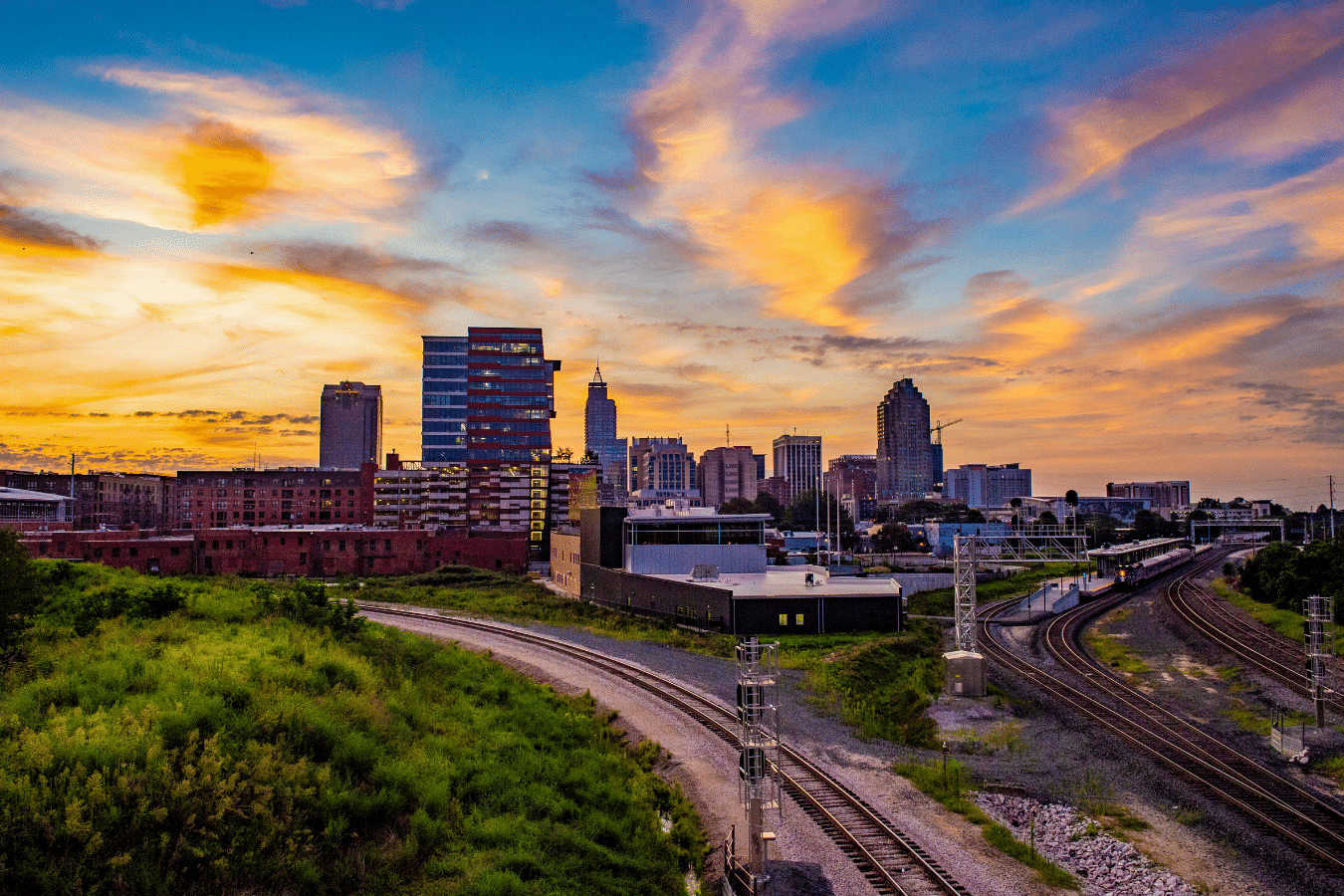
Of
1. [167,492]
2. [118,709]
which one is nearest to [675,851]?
[118,709]

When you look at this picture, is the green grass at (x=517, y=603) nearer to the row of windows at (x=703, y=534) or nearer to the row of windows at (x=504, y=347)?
the row of windows at (x=703, y=534)

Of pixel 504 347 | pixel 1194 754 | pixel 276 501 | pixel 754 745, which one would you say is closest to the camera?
pixel 754 745

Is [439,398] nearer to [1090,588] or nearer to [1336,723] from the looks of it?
[1090,588]

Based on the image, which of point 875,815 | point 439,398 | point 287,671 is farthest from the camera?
point 439,398

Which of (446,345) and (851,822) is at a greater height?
(446,345)

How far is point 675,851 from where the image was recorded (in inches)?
752

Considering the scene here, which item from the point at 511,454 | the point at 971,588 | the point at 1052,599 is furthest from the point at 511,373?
the point at 971,588

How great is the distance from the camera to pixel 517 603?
58719 millimetres

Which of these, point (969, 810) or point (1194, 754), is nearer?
point (969, 810)

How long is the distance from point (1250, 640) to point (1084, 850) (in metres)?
38.3

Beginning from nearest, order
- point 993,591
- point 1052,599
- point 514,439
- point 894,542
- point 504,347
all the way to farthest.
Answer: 1. point 1052,599
2. point 993,591
3. point 514,439
4. point 504,347
5. point 894,542

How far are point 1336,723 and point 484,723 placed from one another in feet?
108

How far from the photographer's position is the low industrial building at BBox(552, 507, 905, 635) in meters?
47.0

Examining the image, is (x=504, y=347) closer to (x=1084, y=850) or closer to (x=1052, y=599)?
(x=1052, y=599)
